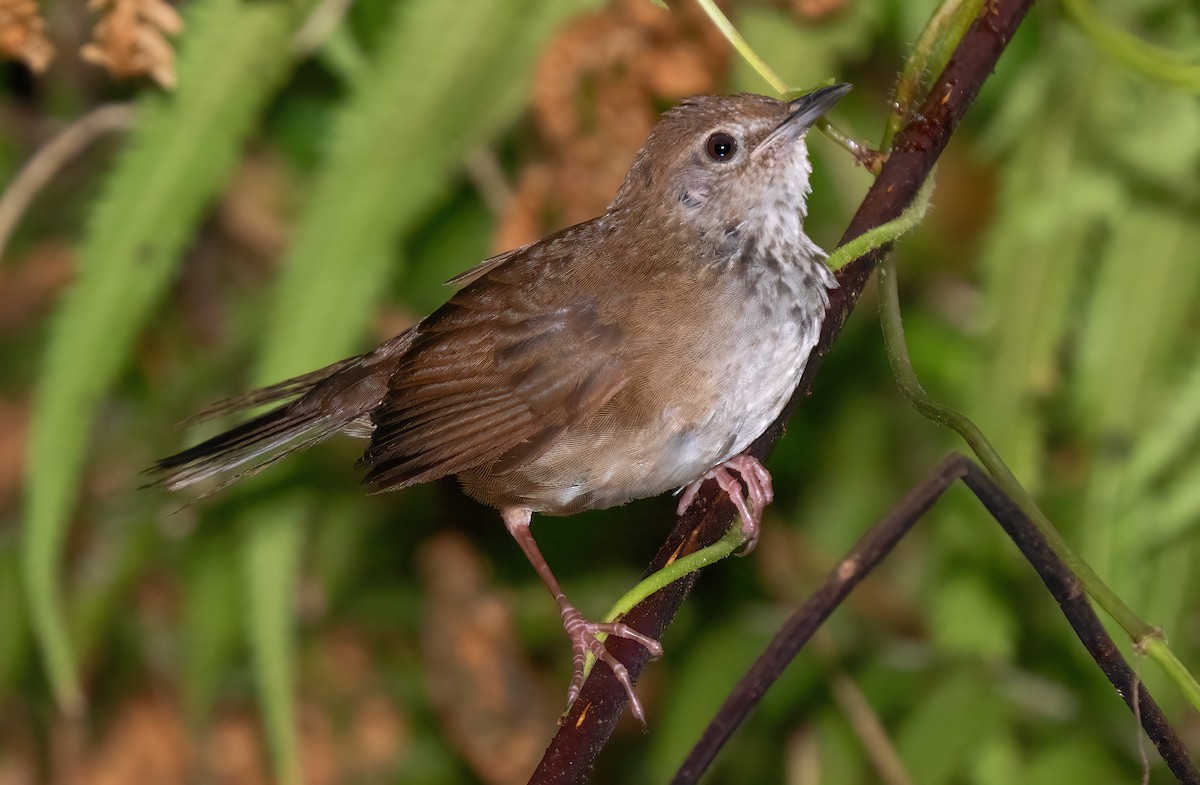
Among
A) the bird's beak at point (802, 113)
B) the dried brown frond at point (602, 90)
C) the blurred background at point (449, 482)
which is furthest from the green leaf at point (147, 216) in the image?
the bird's beak at point (802, 113)

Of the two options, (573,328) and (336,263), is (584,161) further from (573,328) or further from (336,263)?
(336,263)

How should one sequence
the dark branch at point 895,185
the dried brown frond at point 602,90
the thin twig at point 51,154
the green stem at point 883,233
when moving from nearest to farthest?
1. the dark branch at point 895,185
2. the green stem at point 883,233
3. the dried brown frond at point 602,90
4. the thin twig at point 51,154

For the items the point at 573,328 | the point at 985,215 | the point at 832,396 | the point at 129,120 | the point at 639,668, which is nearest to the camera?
the point at 639,668

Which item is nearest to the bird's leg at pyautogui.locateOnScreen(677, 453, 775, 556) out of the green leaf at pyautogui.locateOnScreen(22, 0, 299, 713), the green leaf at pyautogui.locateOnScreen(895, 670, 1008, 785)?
the green leaf at pyautogui.locateOnScreen(895, 670, 1008, 785)

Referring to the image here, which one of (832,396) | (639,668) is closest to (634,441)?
(639,668)

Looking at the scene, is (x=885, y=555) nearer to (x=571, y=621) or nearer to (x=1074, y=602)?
(x=1074, y=602)

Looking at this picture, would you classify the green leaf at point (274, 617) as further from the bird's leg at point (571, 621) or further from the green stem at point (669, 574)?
the green stem at point (669, 574)
